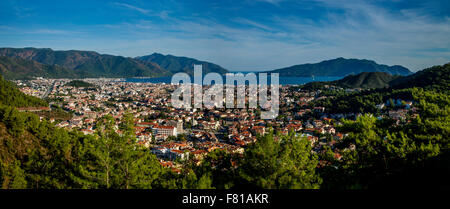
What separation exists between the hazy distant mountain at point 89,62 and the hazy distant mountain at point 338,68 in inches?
2982

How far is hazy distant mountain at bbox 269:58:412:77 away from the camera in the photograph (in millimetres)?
149125

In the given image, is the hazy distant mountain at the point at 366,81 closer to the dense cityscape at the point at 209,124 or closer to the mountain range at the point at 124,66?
the dense cityscape at the point at 209,124

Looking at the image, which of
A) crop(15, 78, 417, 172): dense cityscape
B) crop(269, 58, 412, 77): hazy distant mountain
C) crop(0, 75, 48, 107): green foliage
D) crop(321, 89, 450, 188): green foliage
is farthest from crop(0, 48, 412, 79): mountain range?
crop(321, 89, 450, 188): green foliage

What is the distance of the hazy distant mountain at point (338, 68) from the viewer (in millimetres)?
149125

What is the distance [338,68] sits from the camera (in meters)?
154

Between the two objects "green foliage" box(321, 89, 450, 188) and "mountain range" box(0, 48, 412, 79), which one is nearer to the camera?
"green foliage" box(321, 89, 450, 188)

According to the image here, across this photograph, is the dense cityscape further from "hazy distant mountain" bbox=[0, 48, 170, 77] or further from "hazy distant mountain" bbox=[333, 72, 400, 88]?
"hazy distant mountain" bbox=[0, 48, 170, 77]

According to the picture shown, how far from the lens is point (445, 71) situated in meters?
40.2

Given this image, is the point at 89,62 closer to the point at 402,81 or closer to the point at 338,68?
the point at 338,68

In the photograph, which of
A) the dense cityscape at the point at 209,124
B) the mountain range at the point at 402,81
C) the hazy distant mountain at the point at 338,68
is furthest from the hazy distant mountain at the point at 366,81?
the hazy distant mountain at the point at 338,68

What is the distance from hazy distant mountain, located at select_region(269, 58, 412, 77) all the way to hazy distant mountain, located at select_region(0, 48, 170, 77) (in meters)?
75.7

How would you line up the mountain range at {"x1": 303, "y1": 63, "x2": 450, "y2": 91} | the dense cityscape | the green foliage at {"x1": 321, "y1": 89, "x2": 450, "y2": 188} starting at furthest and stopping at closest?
the mountain range at {"x1": 303, "y1": 63, "x2": 450, "y2": 91} < the dense cityscape < the green foliage at {"x1": 321, "y1": 89, "x2": 450, "y2": 188}

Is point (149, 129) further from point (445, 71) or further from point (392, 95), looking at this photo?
point (445, 71)
